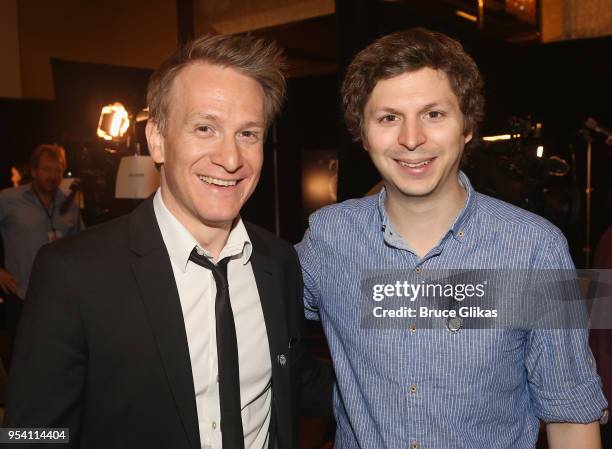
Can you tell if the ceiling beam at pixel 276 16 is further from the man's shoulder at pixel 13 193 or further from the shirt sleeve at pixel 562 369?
the shirt sleeve at pixel 562 369

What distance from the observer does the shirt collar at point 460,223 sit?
174cm

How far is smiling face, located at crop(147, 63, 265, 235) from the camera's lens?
5.49ft

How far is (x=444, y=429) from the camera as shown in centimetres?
164

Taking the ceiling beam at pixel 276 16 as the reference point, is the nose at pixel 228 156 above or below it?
below

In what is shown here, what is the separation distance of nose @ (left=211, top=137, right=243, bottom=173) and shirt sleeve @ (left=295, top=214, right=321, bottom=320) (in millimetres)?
511

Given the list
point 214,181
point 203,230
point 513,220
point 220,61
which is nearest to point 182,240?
point 203,230

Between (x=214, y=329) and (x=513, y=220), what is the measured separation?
97 cm

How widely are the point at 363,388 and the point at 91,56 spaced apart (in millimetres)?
9199

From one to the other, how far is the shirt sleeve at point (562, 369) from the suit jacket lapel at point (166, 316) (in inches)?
40.1

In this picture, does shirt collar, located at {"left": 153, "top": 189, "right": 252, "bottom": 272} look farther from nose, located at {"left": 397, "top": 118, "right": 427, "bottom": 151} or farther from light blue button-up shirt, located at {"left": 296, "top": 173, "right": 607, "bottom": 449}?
nose, located at {"left": 397, "top": 118, "right": 427, "bottom": 151}

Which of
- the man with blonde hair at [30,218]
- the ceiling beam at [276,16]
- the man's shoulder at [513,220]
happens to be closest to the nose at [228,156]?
the man's shoulder at [513,220]

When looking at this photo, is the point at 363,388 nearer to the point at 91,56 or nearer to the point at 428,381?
the point at 428,381

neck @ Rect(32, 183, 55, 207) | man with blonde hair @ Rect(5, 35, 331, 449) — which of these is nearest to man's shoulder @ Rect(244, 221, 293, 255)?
man with blonde hair @ Rect(5, 35, 331, 449)

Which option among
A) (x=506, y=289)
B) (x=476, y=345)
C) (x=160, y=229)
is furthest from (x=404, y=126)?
(x=160, y=229)
